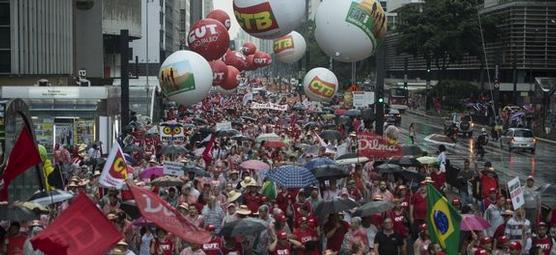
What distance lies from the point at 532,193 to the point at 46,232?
10.0 meters

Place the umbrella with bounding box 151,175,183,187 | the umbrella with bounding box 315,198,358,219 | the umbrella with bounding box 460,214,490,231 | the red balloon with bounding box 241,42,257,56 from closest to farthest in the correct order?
the umbrella with bounding box 460,214,490,231
the umbrella with bounding box 315,198,358,219
the umbrella with bounding box 151,175,183,187
the red balloon with bounding box 241,42,257,56

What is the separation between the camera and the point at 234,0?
626 inches

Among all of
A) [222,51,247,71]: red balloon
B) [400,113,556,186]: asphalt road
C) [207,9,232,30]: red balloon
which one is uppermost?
[207,9,232,30]: red balloon

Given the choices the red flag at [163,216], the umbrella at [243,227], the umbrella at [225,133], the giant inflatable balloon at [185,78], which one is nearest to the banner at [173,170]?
the umbrella at [243,227]

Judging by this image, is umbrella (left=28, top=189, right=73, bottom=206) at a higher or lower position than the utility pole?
lower

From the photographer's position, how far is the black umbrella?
17.2 meters

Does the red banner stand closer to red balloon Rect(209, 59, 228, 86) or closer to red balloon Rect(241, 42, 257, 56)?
red balloon Rect(209, 59, 228, 86)

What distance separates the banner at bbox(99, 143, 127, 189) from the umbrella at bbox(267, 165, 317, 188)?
257cm

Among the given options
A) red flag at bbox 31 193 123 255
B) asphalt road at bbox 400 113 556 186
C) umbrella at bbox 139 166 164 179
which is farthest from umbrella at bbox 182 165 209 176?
asphalt road at bbox 400 113 556 186

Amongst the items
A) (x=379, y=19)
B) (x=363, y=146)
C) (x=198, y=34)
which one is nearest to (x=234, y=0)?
(x=379, y=19)

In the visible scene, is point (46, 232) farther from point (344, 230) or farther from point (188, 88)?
point (188, 88)

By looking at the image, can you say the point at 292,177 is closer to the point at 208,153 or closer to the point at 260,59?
the point at 208,153

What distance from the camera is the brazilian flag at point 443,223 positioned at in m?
11.3

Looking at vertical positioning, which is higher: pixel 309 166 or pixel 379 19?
pixel 379 19
